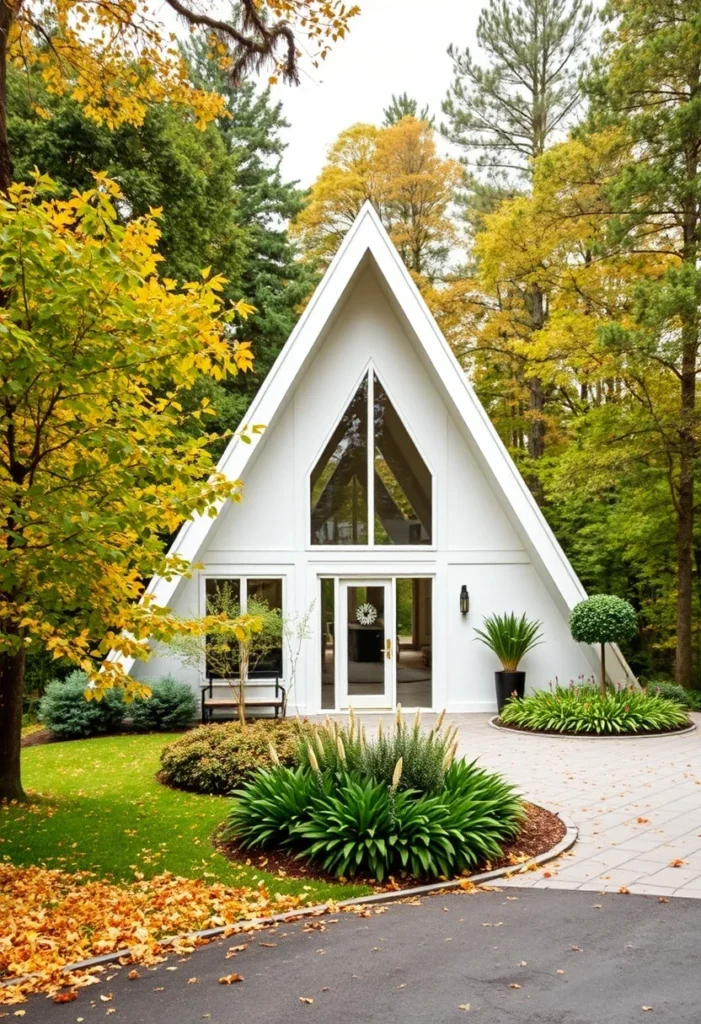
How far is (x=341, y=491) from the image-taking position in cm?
1429

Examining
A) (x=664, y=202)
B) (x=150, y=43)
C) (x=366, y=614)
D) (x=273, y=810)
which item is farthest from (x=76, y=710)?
(x=664, y=202)

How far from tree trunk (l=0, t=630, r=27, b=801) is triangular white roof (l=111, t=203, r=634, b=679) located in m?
5.05

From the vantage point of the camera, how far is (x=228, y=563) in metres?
14.1

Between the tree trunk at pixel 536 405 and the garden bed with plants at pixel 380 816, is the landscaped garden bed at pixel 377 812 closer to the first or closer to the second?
the garden bed with plants at pixel 380 816

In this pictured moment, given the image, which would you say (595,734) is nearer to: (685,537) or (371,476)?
(685,537)

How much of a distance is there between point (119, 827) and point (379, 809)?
2509 mm

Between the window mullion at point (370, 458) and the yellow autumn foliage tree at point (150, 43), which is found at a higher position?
the yellow autumn foliage tree at point (150, 43)

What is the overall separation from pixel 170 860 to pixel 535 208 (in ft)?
44.0

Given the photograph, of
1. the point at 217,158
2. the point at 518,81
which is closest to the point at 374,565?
the point at 217,158

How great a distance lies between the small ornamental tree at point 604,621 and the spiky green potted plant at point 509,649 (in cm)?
119

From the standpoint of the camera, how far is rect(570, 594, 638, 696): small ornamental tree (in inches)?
495

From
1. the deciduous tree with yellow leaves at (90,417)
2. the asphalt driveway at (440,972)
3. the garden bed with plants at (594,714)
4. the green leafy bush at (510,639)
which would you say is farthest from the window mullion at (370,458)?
the asphalt driveway at (440,972)

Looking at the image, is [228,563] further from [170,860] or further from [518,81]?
[518,81]

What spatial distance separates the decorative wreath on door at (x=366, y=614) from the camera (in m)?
14.2
